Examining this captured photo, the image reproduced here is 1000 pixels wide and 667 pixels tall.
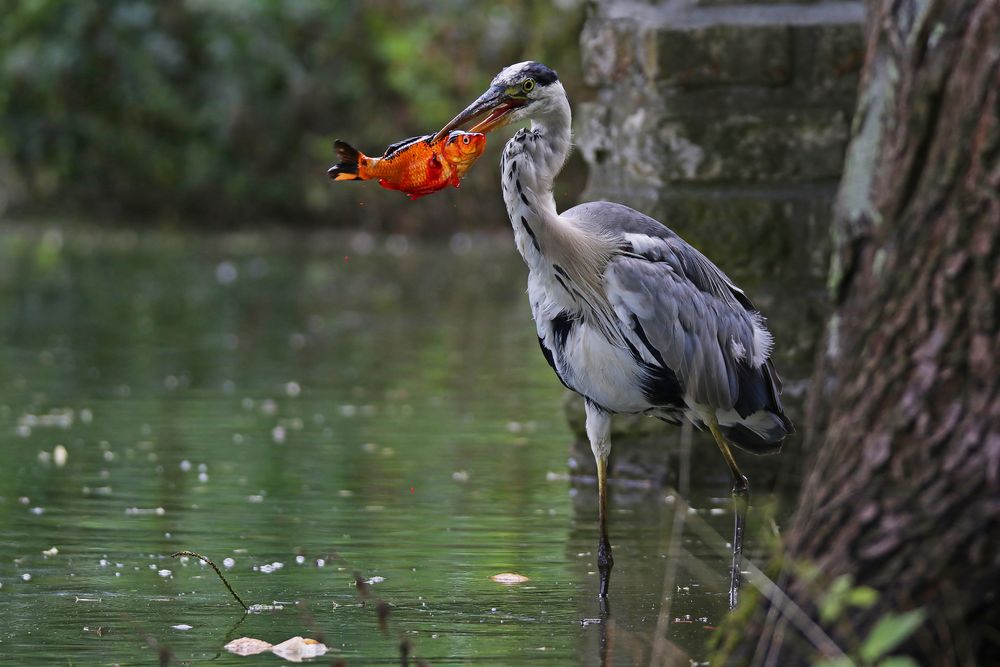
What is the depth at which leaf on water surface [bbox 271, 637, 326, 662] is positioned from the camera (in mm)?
4816

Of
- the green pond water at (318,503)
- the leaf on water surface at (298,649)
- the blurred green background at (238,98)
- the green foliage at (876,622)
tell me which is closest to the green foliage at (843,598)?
the green foliage at (876,622)

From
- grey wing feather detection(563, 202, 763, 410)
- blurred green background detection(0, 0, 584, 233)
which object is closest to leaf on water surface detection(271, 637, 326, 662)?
grey wing feather detection(563, 202, 763, 410)

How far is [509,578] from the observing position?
5953 mm

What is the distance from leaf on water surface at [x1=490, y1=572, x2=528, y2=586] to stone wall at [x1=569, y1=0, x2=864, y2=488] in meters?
2.18

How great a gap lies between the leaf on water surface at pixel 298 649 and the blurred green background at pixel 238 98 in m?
20.3

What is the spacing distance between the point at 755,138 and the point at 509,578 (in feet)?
8.82

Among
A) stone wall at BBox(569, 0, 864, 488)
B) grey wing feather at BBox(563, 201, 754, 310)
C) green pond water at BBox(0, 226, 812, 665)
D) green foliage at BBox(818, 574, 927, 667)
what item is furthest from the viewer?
stone wall at BBox(569, 0, 864, 488)

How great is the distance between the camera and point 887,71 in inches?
182

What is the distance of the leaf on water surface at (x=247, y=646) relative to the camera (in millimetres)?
4867

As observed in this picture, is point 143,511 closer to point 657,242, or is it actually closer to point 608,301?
point 608,301

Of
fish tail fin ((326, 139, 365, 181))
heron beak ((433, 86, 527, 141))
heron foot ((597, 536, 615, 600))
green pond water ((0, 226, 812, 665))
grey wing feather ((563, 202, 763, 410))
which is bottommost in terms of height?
green pond water ((0, 226, 812, 665))

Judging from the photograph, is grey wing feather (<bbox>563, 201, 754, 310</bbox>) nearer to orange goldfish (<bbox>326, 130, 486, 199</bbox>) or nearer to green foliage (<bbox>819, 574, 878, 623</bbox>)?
orange goldfish (<bbox>326, 130, 486, 199</bbox>)

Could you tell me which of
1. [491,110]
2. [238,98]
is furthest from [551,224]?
[238,98]

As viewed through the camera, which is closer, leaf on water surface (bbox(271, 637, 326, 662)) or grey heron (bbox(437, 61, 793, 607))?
leaf on water surface (bbox(271, 637, 326, 662))
